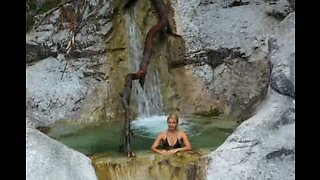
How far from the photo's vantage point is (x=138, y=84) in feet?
25.5

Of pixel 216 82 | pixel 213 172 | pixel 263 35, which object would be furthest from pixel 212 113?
pixel 213 172

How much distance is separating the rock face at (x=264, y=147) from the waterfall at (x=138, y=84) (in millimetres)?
2163

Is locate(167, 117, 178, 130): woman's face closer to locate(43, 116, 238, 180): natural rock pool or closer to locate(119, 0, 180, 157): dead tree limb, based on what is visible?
locate(43, 116, 238, 180): natural rock pool

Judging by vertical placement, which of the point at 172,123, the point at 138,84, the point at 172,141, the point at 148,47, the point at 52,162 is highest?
the point at 148,47

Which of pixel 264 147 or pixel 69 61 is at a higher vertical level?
pixel 69 61

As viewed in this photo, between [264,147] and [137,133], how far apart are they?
1.92 m

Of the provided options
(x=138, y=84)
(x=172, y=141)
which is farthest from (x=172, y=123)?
(x=138, y=84)

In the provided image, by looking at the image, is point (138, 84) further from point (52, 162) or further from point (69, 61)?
point (52, 162)

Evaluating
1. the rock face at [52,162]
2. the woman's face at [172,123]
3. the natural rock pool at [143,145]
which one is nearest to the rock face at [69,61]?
the natural rock pool at [143,145]

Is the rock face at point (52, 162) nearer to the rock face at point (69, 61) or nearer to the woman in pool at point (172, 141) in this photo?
the woman in pool at point (172, 141)

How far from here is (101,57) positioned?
25.4 ft

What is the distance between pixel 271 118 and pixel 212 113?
2072mm

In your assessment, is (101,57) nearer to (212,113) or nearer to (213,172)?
(212,113)

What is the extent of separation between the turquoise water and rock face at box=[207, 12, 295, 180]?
1.66ft
